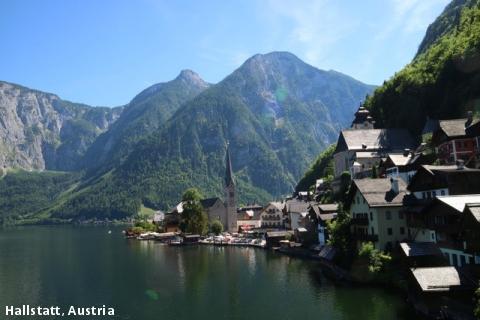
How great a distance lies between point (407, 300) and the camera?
46031 millimetres

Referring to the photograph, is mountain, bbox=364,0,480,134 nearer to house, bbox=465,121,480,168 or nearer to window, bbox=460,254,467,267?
house, bbox=465,121,480,168

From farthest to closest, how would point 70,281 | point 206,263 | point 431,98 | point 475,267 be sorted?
point 431,98 < point 206,263 < point 70,281 < point 475,267

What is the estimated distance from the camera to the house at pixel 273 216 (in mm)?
164337

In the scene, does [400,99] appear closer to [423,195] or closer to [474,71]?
[474,71]

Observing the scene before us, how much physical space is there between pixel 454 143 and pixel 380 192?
19.6 metres

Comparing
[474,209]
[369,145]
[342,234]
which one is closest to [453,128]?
[342,234]

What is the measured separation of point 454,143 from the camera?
2783 inches

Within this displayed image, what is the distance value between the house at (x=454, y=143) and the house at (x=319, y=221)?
22.2 meters

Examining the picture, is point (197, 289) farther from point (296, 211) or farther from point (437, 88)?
point (437, 88)

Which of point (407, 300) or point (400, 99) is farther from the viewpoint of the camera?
point (400, 99)

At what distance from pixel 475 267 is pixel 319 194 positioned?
85323 millimetres

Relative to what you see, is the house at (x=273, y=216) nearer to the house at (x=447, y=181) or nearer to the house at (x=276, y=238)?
the house at (x=276, y=238)

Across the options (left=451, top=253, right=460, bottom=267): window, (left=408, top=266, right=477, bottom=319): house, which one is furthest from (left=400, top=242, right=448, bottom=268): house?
(left=408, top=266, right=477, bottom=319): house

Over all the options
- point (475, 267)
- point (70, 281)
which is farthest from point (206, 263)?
point (475, 267)
